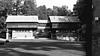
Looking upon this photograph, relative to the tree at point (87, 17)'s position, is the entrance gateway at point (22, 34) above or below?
below

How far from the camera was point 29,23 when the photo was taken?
70688mm

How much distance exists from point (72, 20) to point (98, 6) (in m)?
71.3

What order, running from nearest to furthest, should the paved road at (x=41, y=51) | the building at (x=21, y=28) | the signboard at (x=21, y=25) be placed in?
the paved road at (x=41, y=51) → the building at (x=21, y=28) → the signboard at (x=21, y=25)

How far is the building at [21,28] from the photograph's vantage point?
6981 centimetres

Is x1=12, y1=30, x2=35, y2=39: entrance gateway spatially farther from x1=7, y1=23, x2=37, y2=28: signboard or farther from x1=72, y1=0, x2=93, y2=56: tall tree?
x1=72, y1=0, x2=93, y2=56: tall tree

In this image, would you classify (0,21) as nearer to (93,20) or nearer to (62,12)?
(62,12)

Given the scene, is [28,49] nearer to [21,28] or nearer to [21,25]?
[21,25]

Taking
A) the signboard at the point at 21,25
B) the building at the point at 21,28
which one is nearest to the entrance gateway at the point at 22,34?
the building at the point at 21,28

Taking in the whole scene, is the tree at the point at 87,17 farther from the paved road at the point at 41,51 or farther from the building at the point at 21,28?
the building at the point at 21,28

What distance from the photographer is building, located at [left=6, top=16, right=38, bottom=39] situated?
69.8 metres

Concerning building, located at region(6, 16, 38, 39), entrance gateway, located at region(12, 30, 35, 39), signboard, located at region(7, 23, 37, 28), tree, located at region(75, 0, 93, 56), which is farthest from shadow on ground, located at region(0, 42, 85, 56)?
signboard, located at region(7, 23, 37, 28)

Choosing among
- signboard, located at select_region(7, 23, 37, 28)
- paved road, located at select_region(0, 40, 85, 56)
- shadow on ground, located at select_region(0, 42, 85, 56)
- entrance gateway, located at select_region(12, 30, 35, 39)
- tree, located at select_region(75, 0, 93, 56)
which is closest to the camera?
tree, located at select_region(75, 0, 93, 56)

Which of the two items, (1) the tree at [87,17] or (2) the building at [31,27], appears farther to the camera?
(2) the building at [31,27]

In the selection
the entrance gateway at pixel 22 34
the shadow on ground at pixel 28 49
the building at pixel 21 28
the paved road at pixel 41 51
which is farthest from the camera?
the building at pixel 21 28
